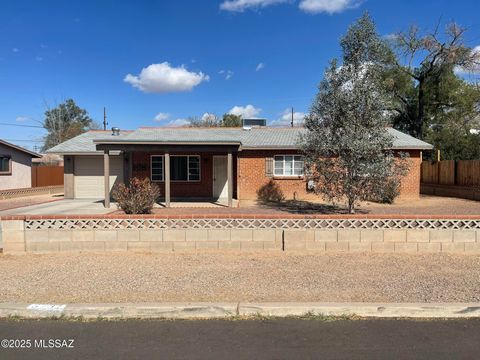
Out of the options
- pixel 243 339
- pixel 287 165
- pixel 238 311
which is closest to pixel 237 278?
pixel 238 311

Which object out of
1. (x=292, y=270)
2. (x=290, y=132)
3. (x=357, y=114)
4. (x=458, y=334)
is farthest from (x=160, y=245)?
(x=290, y=132)

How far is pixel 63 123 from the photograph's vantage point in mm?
67938

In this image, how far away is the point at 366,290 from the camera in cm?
564

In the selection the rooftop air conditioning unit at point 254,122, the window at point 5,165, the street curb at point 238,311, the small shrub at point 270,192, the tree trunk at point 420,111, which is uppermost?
the tree trunk at point 420,111

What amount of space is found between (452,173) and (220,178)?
12689 mm

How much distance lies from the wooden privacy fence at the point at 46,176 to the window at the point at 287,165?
61.2 feet

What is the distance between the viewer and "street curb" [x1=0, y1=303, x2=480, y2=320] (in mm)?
4828

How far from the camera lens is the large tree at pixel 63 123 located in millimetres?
60206

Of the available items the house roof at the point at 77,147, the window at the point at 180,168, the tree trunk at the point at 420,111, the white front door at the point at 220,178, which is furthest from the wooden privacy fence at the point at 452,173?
the house roof at the point at 77,147

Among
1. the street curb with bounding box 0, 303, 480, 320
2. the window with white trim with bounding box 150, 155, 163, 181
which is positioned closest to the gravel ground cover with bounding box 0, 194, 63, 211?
the window with white trim with bounding box 150, 155, 163, 181

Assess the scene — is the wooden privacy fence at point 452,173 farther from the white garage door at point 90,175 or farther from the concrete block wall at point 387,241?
the white garage door at point 90,175

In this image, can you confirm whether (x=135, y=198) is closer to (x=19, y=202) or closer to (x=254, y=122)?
(x=19, y=202)

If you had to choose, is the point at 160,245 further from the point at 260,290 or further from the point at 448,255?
the point at 448,255

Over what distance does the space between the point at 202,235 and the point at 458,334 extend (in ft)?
15.9
